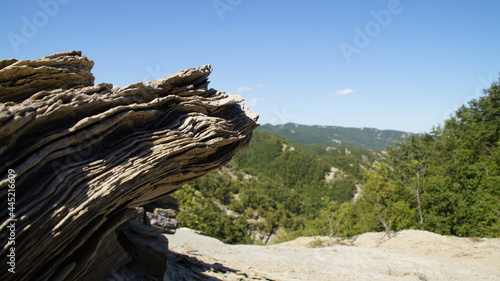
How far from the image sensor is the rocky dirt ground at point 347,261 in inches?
406

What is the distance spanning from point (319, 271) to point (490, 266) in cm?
944

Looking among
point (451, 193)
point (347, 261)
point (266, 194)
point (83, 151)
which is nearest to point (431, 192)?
point (451, 193)

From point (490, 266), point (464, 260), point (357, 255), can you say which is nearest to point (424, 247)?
point (464, 260)

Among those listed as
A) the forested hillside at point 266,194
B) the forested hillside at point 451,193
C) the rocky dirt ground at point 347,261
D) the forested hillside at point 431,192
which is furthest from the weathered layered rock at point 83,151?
the forested hillside at point 266,194

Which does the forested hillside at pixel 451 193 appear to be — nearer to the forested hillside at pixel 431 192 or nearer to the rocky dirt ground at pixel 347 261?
the forested hillside at pixel 431 192

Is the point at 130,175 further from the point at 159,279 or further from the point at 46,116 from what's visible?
the point at 159,279

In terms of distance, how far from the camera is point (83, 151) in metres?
4.77

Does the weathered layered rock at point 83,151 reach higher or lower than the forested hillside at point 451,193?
higher

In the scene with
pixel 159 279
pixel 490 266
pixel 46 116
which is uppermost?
pixel 46 116

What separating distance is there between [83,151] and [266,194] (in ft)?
272

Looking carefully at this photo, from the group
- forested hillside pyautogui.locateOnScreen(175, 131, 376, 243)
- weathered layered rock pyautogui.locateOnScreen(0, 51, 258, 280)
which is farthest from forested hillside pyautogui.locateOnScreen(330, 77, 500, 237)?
weathered layered rock pyautogui.locateOnScreen(0, 51, 258, 280)

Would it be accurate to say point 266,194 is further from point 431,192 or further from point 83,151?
point 83,151

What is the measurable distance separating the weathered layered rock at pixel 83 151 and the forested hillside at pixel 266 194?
74.2 feet

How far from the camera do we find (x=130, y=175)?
4.88 meters
